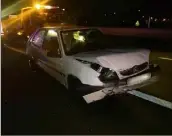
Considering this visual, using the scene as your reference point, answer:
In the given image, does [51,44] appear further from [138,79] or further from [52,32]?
[138,79]

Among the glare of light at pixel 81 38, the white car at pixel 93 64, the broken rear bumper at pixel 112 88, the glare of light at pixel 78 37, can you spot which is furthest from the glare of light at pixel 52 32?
the broken rear bumper at pixel 112 88

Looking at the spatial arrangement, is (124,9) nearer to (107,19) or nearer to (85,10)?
Result: (107,19)

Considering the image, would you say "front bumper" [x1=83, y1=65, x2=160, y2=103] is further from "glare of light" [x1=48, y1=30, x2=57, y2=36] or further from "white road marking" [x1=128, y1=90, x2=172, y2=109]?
"glare of light" [x1=48, y1=30, x2=57, y2=36]

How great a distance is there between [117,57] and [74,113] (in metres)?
1.35

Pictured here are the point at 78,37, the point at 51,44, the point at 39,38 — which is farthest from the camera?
the point at 39,38

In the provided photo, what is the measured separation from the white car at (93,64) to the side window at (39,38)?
773 mm

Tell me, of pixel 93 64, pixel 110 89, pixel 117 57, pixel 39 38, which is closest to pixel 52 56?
pixel 93 64

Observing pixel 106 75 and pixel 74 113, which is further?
pixel 74 113

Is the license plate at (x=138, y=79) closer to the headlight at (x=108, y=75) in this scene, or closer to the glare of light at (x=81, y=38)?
the headlight at (x=108, y=75)

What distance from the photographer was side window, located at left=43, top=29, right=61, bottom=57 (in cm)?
658

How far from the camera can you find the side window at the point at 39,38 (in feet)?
26.7

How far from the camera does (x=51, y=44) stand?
714cm

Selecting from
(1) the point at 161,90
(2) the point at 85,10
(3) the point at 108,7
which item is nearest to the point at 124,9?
(3) the point at 108,7

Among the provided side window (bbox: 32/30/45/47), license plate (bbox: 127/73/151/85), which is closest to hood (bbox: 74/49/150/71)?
license plate (bbox: 127/73/151/85)
